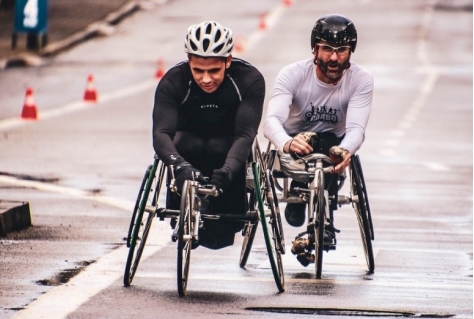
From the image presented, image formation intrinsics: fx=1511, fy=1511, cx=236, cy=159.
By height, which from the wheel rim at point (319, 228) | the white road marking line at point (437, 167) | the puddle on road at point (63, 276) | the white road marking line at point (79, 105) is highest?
the wheel rim at point (319, 228)

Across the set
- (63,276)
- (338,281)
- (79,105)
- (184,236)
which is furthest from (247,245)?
(79,105)

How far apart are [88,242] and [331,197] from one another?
203cm

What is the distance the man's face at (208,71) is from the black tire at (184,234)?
0.78 m

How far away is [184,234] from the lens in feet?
28.2

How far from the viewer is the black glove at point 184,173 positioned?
28.9ft

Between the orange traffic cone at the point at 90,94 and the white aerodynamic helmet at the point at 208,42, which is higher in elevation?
the white aerodynamic helmet at the point at 208,42

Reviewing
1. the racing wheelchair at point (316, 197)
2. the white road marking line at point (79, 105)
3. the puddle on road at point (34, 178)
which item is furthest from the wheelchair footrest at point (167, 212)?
the white road marking line at point (79, 105)

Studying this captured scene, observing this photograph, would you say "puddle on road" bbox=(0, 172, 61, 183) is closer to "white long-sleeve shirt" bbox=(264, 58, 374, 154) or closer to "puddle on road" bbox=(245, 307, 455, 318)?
"white long-sleeve shirt" bbox=(264, 58, 374, 154)

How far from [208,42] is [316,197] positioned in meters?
1.35

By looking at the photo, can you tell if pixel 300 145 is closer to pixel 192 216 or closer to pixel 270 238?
pixel 270 238

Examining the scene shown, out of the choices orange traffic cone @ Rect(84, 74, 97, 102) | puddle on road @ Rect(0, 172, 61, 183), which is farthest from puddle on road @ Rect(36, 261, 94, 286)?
orange traffic cone @ Rect(84, 74, 97, 102)

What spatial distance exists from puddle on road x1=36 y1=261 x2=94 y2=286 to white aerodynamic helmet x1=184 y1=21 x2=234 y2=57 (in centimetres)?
159

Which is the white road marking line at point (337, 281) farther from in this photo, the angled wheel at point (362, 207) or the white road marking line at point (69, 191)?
the white road marking line at point (69, 191)

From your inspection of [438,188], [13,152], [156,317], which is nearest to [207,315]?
[156,317]
